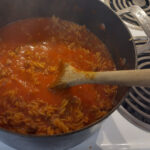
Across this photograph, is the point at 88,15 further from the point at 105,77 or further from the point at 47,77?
the point at 105,77

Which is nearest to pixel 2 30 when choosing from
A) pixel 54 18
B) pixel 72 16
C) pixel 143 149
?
pixel 54 18

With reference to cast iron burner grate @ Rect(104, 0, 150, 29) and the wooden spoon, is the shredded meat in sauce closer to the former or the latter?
the wooden spoon

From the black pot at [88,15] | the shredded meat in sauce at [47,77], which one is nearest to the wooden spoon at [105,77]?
the shredded meat in sauce at [47,77]

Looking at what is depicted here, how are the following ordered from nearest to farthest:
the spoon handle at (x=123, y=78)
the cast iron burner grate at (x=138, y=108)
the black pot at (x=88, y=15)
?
the spoon handle at (x=123, y=78) < the cast iron burner grate at (x=138, y=108) < the black pot at (x=88, y=15)

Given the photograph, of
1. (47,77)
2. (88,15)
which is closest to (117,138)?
(47,77)

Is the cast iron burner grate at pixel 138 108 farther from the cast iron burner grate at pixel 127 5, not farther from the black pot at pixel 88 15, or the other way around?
the cast iron burner grate at pixel 127 5

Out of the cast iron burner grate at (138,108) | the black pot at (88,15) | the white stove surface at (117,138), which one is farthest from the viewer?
the black pot at (88,15)

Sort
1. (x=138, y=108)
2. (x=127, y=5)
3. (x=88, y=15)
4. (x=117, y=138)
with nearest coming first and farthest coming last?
(x=117, y=138) → (x=138, y=108) → (x=88, y=15) → (x=127, y=5)
